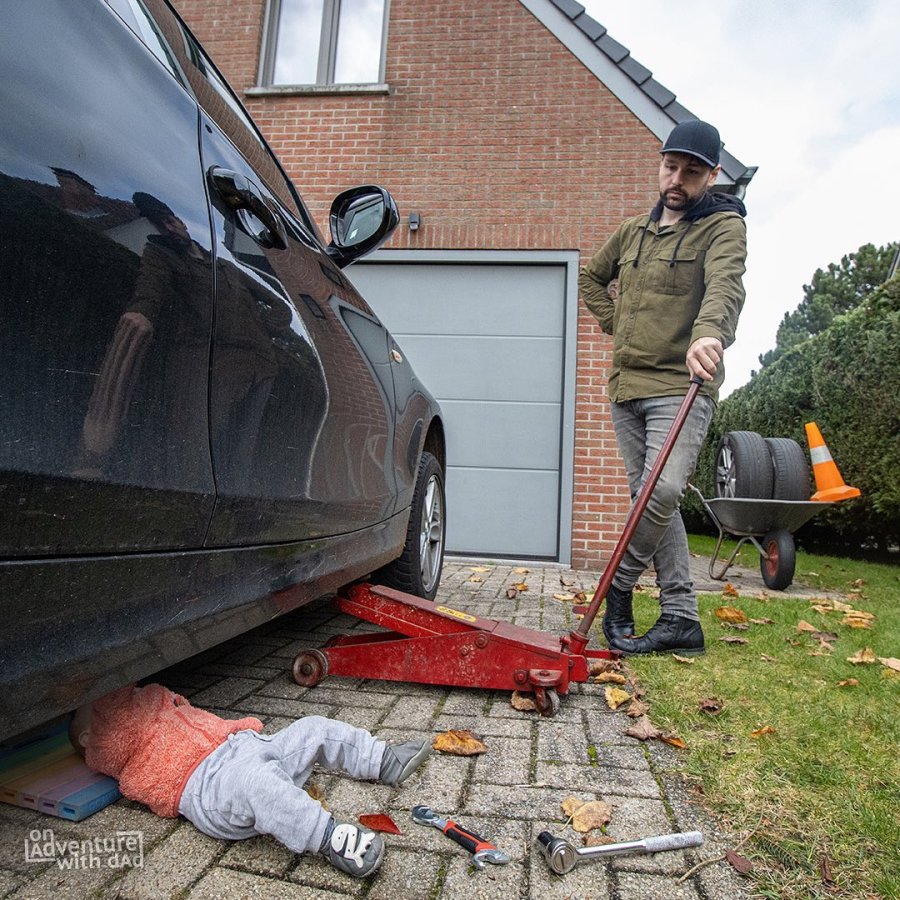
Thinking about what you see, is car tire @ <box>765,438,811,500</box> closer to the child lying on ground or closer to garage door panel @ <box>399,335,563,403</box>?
garage door panel @ <box>399,335,563,403</box>

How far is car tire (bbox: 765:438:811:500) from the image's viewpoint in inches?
187

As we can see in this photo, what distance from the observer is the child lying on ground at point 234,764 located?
122 cm

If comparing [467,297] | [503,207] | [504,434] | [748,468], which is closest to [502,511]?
[504,434]

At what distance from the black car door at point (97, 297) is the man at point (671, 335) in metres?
1.93

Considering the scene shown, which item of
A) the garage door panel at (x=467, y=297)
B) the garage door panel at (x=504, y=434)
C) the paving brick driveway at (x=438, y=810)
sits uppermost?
the garage door panel at (x=467, y=297)

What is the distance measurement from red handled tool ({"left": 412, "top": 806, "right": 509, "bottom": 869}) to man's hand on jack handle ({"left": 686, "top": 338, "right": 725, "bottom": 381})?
1.67 m

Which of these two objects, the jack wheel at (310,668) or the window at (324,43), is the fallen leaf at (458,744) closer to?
the jack wheel at (310,668)

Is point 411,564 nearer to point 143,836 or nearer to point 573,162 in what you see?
point 143,836

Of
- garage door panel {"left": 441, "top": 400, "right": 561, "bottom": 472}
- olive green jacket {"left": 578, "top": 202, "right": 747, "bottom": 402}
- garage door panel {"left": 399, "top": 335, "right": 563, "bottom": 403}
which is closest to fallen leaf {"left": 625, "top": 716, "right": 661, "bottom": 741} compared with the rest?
olive green jacket {"left": 578, "top": 202, "right": 747, "bottom": 402}

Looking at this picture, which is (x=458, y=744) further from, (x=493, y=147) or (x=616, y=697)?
(x=493, y=147)

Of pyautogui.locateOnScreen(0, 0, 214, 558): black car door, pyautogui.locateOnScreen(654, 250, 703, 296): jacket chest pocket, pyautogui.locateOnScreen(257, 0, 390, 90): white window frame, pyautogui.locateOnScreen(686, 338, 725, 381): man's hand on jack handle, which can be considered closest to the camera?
pyautogui.locateOnScreen(0, 0, 214, 558): black car door

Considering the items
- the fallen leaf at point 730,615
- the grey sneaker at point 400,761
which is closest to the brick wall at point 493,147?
the fallen leaf at point 730,615

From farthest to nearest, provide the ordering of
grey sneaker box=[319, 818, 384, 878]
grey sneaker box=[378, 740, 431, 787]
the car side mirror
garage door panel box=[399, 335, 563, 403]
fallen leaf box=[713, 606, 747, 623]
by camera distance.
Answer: garage door panel box=[399, 335, 563, 403] → fallen leaf box=[713, 606, 747, 623] → the car side mirror → grey sneaker box=[378, 740, 431, 787] → grey sneaker box=[319, 818, 384, 878]

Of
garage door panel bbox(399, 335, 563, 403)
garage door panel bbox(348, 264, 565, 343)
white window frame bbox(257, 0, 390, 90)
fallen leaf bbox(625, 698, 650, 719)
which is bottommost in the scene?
fallen leaf bbox(625, 698, 650, 719)
